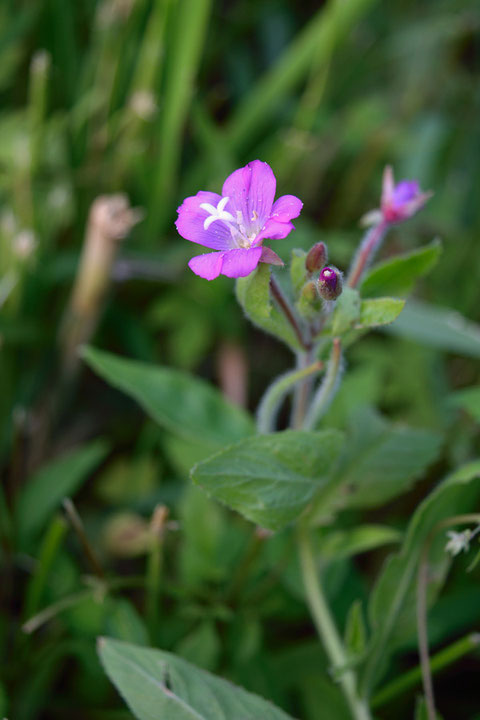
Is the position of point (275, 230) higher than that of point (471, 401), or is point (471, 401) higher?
point (275, 230)

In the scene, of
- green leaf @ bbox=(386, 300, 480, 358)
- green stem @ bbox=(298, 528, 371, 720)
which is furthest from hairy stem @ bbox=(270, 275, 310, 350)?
green leaf @ bbox=(386, 300, 480, 358)

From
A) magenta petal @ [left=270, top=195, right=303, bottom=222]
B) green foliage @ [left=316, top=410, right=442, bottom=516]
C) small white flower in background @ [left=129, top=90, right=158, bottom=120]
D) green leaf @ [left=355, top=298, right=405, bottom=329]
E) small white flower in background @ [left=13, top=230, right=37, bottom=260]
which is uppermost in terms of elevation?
small white flower in background @ [left=129, top=90, right=158, bottom=120]

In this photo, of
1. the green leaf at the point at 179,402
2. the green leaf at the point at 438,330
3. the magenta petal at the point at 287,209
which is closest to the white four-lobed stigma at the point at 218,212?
the magenta petal at the point at 287,209

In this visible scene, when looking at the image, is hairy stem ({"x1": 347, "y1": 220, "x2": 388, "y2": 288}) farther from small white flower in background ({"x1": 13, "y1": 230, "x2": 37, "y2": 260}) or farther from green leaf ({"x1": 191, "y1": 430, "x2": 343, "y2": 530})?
small white flower in background ({"x1": 13, "y1": 230, "x2": 37, "y2": 260})

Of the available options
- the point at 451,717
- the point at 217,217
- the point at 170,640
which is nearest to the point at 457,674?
the point at 451,717

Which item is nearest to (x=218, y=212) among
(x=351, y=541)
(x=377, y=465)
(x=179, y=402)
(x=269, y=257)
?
(x=269, y=257)

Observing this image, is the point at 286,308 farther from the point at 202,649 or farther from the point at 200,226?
the point at 202,649

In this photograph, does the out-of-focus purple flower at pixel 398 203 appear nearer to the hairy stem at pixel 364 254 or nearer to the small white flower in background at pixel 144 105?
the hairy stem at pixel 364 254
